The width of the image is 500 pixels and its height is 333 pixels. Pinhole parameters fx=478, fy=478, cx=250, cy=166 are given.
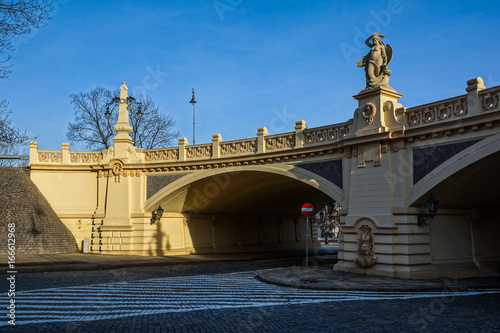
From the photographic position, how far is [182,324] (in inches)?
347

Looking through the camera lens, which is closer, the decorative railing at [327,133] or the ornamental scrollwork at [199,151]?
the decorative railing at [327,133]

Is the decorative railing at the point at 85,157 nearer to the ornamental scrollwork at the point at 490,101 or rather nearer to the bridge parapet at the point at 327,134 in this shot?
the bridge parapet at the point at 327,134

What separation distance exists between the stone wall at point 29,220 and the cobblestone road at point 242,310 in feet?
43.0

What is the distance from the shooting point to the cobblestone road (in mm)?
8656

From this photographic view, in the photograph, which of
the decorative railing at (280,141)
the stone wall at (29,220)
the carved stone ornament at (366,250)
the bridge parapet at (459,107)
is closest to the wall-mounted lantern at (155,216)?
the stone wall at (29,220)

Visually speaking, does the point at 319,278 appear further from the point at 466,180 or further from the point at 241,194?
the point at 241,194

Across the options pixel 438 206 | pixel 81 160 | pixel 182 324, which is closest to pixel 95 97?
pixel 81 160

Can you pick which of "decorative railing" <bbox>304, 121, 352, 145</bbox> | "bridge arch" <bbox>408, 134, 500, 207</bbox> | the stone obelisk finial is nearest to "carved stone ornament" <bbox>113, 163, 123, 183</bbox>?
the stone obelisk finial

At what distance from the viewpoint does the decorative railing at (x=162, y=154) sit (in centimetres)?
2716

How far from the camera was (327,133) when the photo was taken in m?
20.6

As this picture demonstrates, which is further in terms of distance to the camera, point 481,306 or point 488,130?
point 488,130

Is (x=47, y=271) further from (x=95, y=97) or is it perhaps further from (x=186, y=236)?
(x=95, y=97)

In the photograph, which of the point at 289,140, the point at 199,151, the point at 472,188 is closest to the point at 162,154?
the point at 199,151

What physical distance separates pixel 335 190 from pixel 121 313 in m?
11.8
